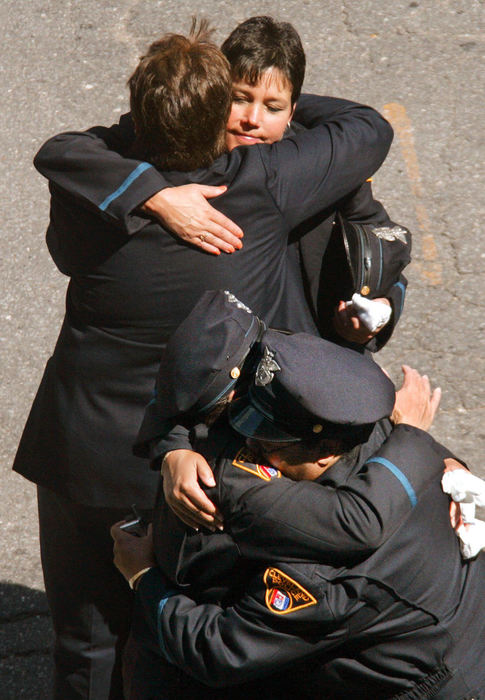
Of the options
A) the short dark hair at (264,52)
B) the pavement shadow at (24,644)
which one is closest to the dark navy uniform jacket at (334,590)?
the short dark hair at (264,52)

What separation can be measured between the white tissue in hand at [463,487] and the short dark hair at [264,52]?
1.27 m

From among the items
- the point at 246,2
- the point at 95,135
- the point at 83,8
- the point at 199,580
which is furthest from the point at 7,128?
the point at 199,580

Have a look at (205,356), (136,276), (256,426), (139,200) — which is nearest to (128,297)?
(136,276)

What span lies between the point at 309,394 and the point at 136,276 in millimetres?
684

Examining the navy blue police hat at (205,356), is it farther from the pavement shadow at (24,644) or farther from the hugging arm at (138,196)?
the pavement shadow at (24,644)

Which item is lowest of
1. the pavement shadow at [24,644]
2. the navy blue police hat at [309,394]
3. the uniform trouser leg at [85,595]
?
the pavement shadow at [24,644]

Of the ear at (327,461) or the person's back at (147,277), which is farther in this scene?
the person's back at (147,277)

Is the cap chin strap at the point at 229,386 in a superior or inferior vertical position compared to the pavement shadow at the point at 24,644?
superior

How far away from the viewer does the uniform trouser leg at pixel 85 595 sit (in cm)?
285

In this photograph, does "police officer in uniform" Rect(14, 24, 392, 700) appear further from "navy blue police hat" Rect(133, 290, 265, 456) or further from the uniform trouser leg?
"navy blue police hat" Rect(133, 290, 265, 456)

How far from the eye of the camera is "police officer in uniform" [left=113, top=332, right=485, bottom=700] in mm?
1952

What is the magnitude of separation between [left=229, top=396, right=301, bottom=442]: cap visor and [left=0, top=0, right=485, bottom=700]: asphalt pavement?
2.03m

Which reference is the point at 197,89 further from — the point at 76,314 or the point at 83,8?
the point at 83,8

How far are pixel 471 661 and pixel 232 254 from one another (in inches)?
41.6
